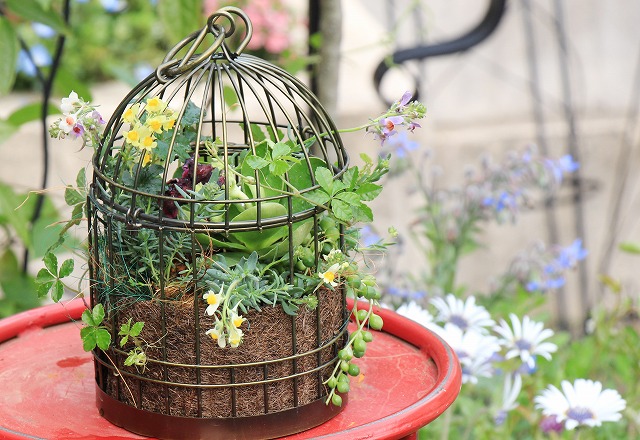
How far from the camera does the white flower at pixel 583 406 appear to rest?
1575 mm

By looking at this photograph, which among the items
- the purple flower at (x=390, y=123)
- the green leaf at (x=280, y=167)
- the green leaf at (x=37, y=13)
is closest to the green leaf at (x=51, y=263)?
the green leaf at (x=280, y=167)

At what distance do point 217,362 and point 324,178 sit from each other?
0.26 m

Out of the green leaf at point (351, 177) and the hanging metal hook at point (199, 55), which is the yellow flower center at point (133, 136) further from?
the green leaf at point (351, 177)

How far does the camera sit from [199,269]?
1.07m

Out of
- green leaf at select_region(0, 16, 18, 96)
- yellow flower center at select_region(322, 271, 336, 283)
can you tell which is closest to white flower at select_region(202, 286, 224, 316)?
yellow flower center at select_region(322, 271, 336, 283)

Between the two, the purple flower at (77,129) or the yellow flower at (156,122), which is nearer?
the yellow flower at (156,122)

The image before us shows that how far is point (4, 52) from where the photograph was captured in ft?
6.13

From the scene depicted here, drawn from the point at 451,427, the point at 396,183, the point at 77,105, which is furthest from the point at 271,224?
the point at 396,183

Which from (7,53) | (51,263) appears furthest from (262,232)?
(7,53)

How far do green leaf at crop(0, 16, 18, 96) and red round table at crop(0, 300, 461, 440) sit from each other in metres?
0.59

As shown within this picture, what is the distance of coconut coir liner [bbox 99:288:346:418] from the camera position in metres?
1.09

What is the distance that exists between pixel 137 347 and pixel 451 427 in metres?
1.19

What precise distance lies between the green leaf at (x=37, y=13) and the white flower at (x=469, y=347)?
1001mm

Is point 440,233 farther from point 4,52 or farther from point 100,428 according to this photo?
point 100,428
